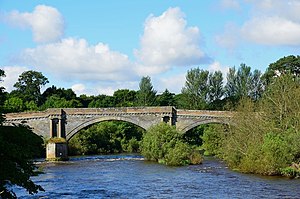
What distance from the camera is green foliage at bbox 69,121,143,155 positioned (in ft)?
220

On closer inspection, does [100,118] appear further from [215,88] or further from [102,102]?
[102,102]

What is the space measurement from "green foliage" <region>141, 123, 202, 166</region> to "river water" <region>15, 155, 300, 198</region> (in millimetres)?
1885

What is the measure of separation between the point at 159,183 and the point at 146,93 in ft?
192

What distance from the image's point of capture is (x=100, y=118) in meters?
61.4

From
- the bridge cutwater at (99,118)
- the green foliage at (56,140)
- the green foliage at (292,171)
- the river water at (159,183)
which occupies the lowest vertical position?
the river water at (159,183)

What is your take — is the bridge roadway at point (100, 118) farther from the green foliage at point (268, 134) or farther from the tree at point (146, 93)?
Answer: the tree at point (146, 93)

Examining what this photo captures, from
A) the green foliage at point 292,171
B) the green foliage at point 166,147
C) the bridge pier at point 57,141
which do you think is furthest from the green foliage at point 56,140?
the green foliage at point 292,171

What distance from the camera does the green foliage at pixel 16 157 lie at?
15.8 meters

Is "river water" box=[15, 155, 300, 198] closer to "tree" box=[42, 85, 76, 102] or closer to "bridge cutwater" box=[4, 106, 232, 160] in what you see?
"bridge cutwater" box=[4, 106, 232, 160]

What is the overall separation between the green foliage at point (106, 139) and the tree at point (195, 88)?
10.9 m

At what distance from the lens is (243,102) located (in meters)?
44.9

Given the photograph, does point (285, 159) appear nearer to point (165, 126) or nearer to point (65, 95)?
point (165, 126)

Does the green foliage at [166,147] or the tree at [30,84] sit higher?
the tree at [30,84]

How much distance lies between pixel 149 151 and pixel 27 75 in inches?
2085
